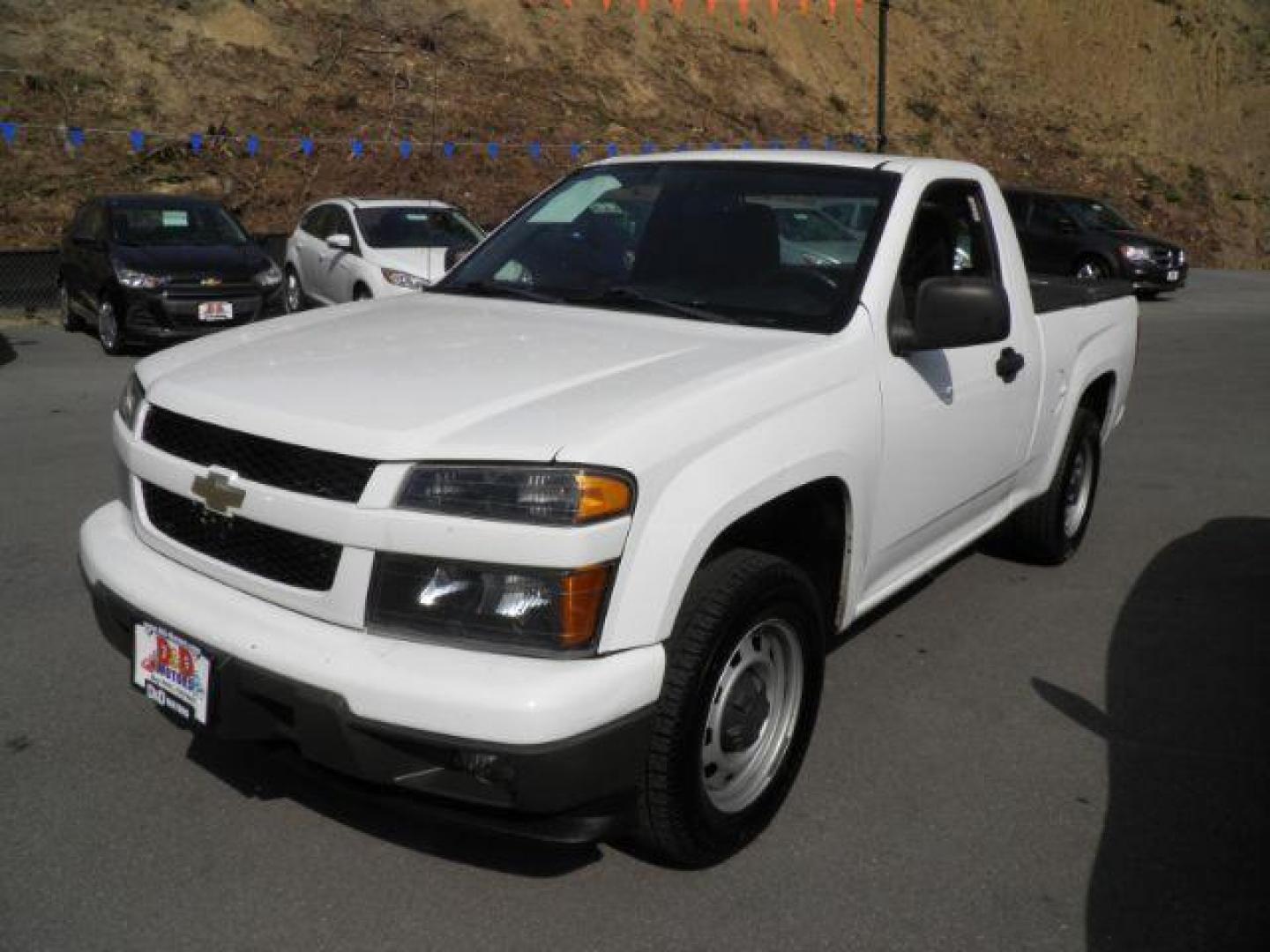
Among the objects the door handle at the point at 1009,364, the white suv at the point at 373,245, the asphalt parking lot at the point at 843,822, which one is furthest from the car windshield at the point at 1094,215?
the door handle at the point at 1009,364

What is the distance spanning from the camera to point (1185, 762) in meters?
3.70

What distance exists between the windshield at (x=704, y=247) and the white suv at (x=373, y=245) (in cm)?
768

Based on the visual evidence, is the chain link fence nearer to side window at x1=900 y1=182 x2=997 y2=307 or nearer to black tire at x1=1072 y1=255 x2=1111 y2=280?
side window at x1=900 y1=182 x2=997 y2=307

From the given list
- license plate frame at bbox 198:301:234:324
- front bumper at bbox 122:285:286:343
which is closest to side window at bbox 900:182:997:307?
front bumper at bbox 122:285:286:343

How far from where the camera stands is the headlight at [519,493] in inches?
99.0

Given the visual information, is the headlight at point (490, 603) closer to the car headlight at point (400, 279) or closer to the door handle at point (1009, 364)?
the door handle at point (1009, 364)

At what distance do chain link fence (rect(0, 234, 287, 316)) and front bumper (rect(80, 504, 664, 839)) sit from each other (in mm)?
12583

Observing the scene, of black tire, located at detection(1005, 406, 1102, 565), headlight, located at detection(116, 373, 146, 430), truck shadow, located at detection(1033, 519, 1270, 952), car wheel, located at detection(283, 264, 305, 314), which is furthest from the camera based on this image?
car wheel, located at detection(283, 264, 305, 314)

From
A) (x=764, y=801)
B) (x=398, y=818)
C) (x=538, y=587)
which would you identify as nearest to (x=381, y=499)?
(x=538, y=587)

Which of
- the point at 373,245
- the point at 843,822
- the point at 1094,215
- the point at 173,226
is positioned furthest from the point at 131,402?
the point at 1094,215

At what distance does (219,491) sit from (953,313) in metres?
2.06

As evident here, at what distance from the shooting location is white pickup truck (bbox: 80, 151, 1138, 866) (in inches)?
99.0

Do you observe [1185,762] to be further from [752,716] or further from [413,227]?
[413,227]

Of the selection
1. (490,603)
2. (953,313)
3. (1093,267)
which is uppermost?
(953,313)
